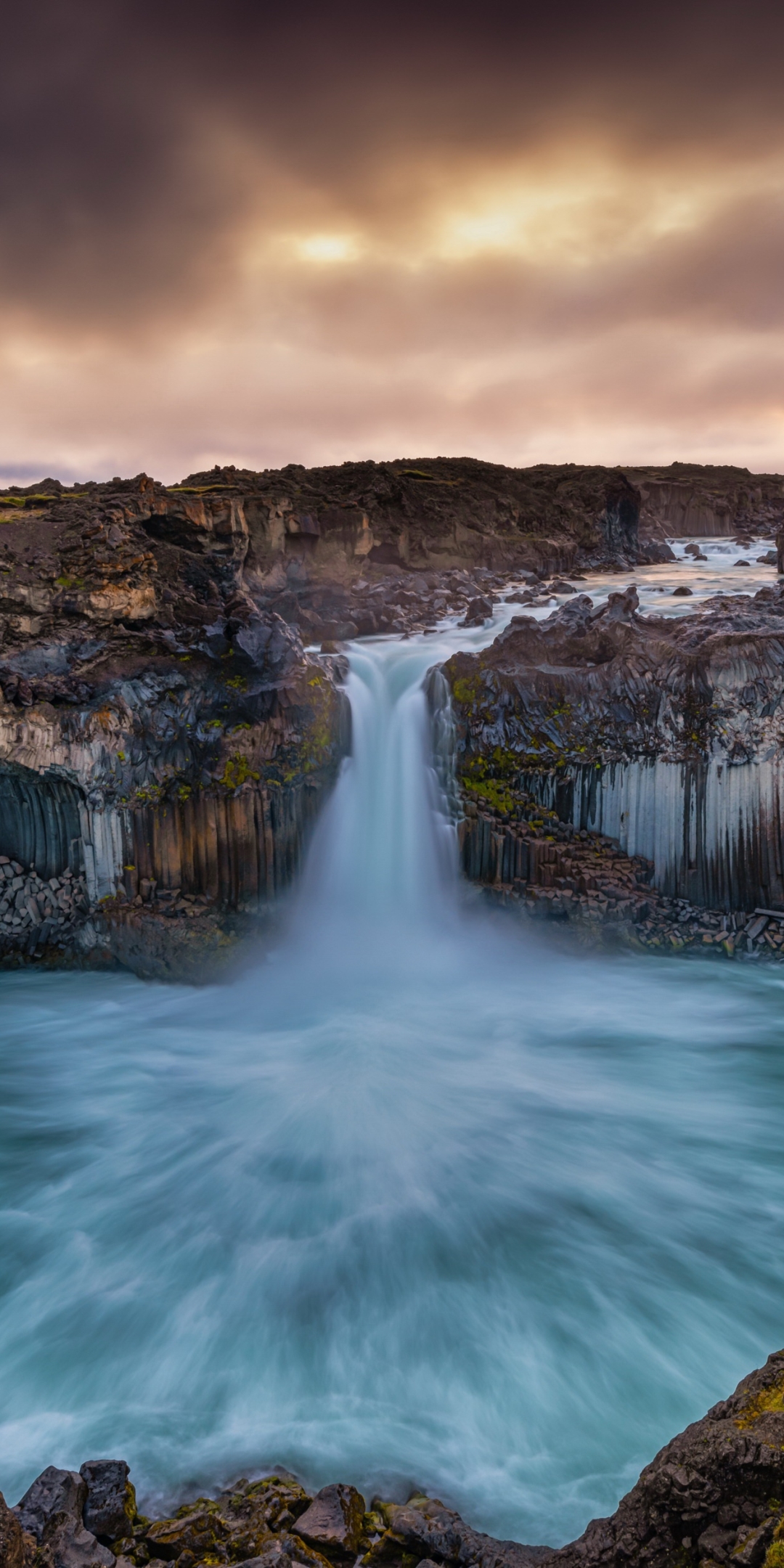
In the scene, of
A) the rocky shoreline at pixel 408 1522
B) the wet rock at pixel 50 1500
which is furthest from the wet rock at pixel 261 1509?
the wet rock at pixel 50 1500

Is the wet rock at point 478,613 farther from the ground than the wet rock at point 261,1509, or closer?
farther from the ground

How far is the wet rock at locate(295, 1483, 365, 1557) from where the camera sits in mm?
3270

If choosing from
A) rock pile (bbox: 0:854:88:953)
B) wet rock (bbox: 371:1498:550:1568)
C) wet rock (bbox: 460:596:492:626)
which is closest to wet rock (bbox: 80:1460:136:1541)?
wet rock (bbox: 371:1498:550:1568)

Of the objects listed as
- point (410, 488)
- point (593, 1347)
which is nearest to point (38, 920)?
point (593, 1347)

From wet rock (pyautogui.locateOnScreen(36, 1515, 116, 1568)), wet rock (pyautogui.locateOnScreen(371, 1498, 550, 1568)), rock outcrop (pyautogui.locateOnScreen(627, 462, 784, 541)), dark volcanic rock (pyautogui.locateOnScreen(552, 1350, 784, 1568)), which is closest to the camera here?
dark volcanic rock (pyautogui.locateOnScreen(552, 1350, 784, 1568))

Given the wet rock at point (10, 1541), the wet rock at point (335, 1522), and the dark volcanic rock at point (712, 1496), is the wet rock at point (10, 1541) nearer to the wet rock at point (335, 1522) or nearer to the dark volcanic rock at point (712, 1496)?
the wet rock at point (335, 1522)

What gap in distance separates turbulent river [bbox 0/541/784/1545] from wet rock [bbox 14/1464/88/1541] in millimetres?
520

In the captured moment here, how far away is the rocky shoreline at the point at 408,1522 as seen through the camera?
7.99ft

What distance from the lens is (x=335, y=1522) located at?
3.38 meters

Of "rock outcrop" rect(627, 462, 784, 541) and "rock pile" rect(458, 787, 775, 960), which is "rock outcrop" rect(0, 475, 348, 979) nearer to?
"rock pile" rect(458, 787, 775, 960)

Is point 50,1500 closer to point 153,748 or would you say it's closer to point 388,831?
point 153,748

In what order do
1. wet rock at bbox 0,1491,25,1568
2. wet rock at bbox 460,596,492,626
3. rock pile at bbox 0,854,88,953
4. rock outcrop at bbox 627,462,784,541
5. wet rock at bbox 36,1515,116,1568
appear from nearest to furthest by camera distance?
wet rock at bbox 0,1491,25,1568, wet rock at bbox 36,1515,116,1568, rock pile at bbox 0,854,88,953, wet rock at bbox 460,596,492,626, rock outcrop at bbox 627,462,784,541

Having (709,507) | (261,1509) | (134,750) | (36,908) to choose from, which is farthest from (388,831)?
(709,507)

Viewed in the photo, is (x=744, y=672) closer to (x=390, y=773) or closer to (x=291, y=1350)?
(x=390, y=773)
